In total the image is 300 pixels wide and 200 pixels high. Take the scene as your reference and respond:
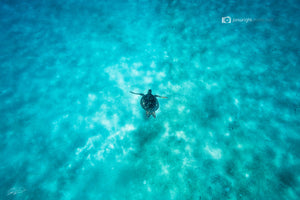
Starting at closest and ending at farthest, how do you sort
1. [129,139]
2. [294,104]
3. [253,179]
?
[253,179]
[129,139]
[294,104]

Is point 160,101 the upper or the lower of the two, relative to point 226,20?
lower

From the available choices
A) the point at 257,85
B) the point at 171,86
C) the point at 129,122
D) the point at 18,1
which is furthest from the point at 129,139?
the point at 18,1

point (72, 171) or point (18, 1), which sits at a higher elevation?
point (18, 1)

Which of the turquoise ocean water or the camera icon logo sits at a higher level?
the camera icon logo

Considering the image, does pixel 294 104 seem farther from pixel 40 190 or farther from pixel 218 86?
pixel 40 190

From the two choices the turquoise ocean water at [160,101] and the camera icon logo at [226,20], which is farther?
the camera icon logo at [226,20]

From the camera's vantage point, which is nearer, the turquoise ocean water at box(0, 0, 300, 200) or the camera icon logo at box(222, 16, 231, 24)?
the turquoise ocean water at box(0, 0, 300, 200)

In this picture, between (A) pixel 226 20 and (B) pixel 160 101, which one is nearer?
(B) pixel 160 101

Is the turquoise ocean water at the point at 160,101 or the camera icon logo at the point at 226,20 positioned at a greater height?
the camera icon logo at the point at 226,20
